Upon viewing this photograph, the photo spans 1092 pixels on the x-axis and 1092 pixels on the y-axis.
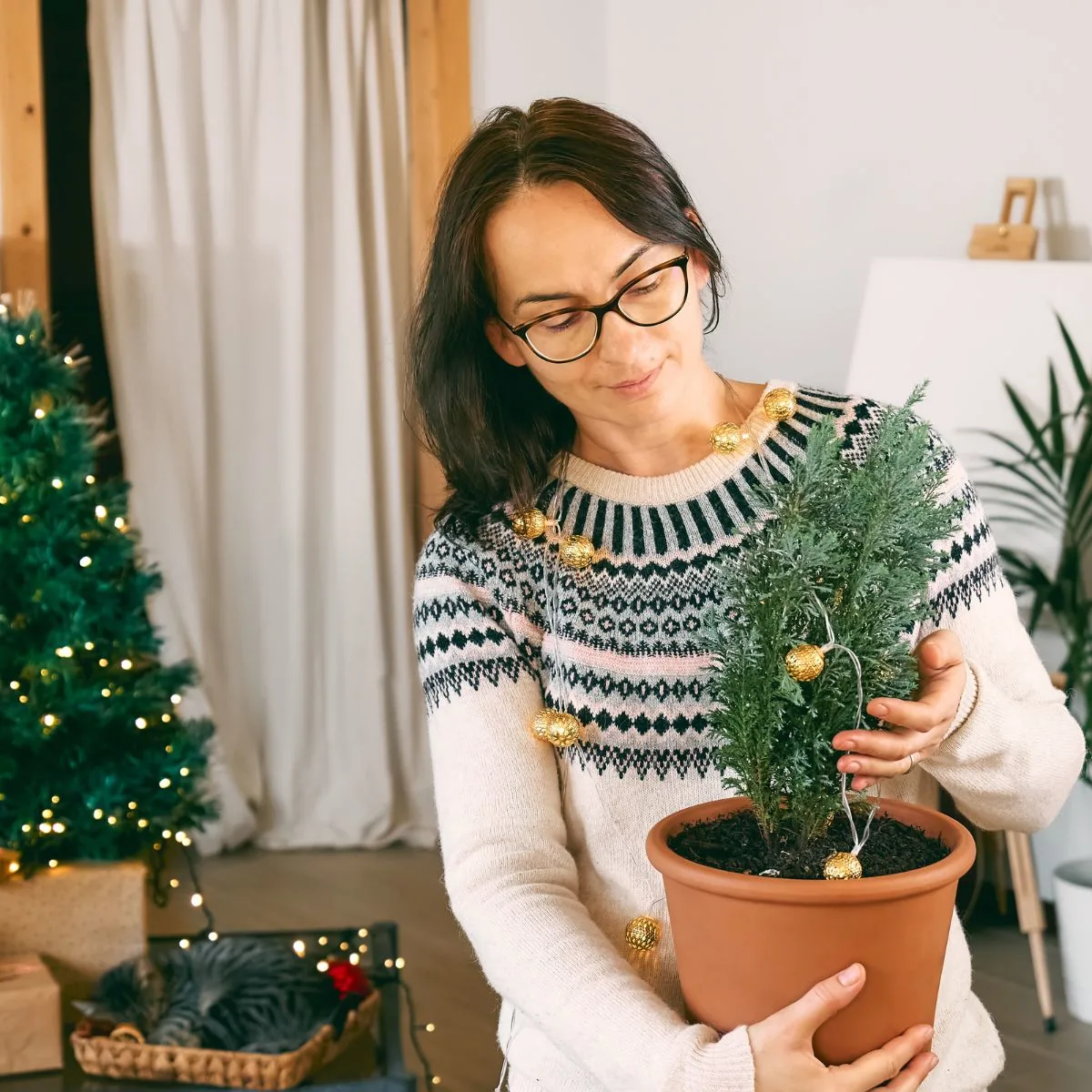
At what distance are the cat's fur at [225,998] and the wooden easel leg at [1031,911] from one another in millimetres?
1378

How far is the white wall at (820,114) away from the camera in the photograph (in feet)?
10.6

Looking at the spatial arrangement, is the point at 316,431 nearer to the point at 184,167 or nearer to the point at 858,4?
the point at 184,167

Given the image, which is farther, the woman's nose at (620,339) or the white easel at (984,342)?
the white easel at (984,342)

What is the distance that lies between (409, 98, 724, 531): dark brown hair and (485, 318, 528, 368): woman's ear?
0.04 ft

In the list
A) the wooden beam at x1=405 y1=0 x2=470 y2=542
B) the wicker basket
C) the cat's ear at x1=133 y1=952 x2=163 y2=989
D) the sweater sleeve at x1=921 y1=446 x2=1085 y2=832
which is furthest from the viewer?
the wooden beam at x1=405 y1=0 x2=470 y2=542

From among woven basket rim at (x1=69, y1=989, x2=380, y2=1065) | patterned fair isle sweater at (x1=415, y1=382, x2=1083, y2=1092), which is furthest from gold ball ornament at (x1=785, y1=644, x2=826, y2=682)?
woven basket rim at (x1=69, y1=989, x2=380, y2=1065)

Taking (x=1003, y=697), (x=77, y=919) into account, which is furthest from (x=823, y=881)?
(x=77, y=919)

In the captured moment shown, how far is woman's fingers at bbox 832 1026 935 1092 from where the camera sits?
81cm

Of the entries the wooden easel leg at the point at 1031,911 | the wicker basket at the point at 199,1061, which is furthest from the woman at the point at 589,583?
the wooden easel leg at the point at 1031,911

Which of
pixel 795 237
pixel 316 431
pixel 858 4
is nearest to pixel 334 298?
pixel 316 431

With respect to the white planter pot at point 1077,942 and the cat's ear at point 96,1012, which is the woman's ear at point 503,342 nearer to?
the cat's ear at point 96,1012

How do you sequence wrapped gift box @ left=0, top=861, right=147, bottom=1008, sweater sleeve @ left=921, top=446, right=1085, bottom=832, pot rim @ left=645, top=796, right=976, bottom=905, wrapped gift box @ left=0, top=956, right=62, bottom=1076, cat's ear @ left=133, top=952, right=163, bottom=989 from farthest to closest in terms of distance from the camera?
1. wrapped gift box @ left=0, top=861, right=147, bottom=1008
2. cat's ear @ left=133, top=952, right=163, bottom=989
3. wrapped gift box @ left=0, top=956, right=62, bottom=1076
4. sweater sleeve @ left=921, top=446, right=1085, bottom=832
5. pot rim @ left=645, top=796, right=976, bottom=905

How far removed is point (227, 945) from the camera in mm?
2408

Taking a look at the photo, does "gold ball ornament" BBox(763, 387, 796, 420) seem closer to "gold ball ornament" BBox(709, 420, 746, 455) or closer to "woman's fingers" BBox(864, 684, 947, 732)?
"gold ball ornament" BBox(709, 420, 746, 455)
